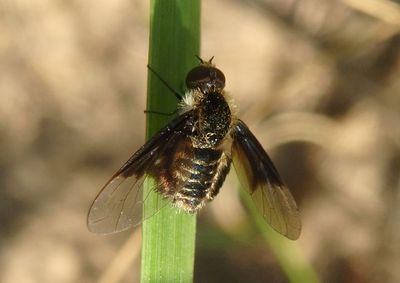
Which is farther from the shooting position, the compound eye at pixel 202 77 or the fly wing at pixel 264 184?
the fly wing at pixel 264 184

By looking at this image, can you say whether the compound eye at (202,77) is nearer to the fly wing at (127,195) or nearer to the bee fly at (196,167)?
the bee fly at (196,167)

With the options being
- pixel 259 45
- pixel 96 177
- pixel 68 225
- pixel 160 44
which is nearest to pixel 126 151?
pixel 96 177

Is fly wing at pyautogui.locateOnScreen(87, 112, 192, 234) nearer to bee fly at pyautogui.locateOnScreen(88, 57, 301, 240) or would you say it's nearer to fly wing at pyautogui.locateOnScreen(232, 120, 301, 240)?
bee fly at pyautogui.locateOnScreen(88, 57, 301, 240)

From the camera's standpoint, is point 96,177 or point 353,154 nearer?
point 96,177

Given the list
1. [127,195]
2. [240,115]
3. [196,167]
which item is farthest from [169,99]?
[240,115]

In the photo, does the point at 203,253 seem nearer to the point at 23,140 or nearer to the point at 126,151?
the point at 126,151

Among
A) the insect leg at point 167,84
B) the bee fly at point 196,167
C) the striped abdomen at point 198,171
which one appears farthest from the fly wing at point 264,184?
the insect leg at point 167,84
